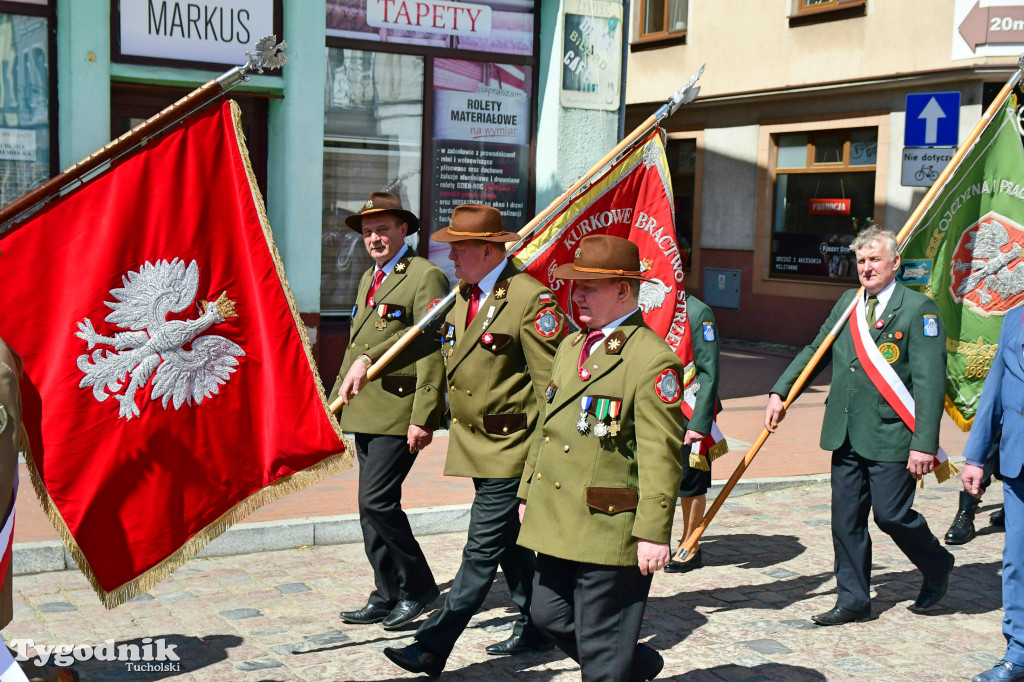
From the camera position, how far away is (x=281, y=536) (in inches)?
296

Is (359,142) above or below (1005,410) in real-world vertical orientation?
above

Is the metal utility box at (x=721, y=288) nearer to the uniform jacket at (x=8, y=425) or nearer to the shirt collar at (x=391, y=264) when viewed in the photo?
the shirt collar at (x=391, y=264)

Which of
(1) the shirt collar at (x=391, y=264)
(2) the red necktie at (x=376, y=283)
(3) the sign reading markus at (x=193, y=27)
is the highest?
(3) the sign reading markus at (x=193, y=27)

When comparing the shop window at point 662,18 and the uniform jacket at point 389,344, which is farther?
the shop window at point 662,18

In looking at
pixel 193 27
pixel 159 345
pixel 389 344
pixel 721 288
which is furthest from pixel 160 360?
pixel 721 288

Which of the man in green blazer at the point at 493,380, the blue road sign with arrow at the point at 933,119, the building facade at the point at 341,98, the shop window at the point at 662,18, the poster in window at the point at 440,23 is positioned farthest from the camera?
the shop window at the point at 662,18

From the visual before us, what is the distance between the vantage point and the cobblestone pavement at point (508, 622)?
5.55 metres

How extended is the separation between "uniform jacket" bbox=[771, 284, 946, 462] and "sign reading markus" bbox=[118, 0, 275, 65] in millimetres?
6483

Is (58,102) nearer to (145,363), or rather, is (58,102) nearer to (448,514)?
(448,514)

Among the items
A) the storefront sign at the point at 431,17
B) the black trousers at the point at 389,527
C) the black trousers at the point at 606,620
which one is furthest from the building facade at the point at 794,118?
the black trousers at the point at 606,620

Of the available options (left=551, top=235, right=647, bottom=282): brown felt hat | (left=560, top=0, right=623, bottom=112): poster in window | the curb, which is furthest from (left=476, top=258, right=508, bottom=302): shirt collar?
(left=560, top=0, right=623, bottom=112): poster in window

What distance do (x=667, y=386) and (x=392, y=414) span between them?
229cm

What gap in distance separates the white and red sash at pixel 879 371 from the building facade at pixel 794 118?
1265cm

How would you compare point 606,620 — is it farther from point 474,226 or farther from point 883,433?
point 883,433
